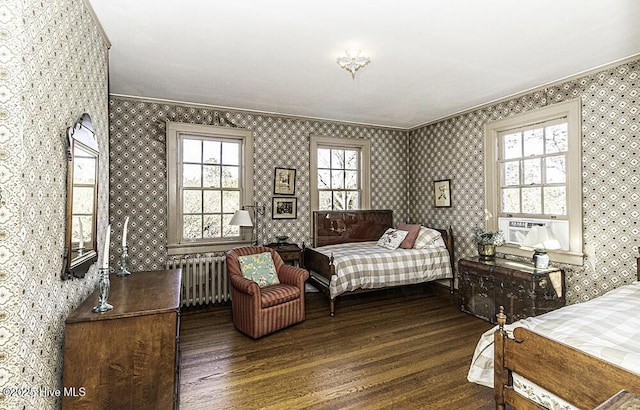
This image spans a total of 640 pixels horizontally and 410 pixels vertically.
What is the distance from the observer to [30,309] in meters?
1.41

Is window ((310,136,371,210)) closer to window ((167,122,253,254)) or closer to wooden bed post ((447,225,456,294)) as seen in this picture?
window ((167,122,253,254))

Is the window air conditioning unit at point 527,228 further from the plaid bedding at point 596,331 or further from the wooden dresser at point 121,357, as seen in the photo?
the wooden dresser at point 121,357

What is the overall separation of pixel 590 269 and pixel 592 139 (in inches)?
52.8

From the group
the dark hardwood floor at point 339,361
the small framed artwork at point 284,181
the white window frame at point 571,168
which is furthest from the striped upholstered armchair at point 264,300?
the white window frame at point 571,168

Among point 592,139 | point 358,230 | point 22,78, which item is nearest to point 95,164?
point 22,78

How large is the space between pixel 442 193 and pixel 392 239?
1126 millimetres

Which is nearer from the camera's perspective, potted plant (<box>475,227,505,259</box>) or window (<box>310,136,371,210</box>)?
potted plant (<box>475,227,505,259</box>)

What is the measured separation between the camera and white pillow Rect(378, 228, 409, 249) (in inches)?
194

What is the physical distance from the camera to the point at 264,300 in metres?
3.35

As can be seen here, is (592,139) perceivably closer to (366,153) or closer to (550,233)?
(550,233)

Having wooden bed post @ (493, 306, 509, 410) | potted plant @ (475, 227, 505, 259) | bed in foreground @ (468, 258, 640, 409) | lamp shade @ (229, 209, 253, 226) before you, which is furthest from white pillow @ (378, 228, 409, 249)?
wooden bed post @ (493, 306, 509, 410)

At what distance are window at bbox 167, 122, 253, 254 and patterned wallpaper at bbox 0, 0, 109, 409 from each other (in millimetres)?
2357

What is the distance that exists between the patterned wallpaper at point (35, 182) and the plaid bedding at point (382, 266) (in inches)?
112

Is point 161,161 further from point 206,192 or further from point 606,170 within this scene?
point 606,170
